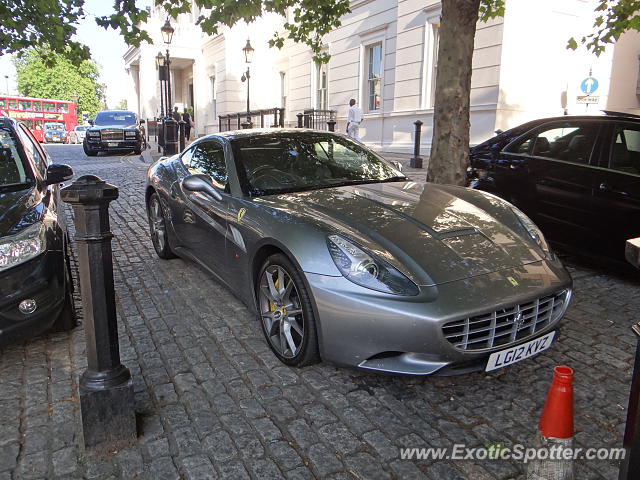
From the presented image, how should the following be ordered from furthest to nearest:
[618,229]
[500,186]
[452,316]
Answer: [500,186]
[618,229]
[452,316]

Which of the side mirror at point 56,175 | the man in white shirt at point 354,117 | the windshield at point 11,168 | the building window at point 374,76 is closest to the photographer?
the windshield at point 11,168

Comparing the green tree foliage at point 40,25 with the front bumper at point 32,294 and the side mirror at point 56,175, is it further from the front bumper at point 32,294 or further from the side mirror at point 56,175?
the front bumper at point 32,294

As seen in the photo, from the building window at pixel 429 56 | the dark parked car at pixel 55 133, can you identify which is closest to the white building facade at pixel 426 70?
the building window at pixel 429 56

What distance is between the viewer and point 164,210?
5.19m

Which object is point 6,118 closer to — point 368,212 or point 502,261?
point 368,212

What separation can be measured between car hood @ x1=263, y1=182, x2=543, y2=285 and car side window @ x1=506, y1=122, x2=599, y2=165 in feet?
5.85

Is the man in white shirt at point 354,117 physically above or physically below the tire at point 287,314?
above

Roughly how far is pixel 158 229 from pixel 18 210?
7.27 feet

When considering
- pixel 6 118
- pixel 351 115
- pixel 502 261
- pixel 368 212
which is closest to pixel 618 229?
pixel 502 261

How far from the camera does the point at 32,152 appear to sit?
4.37 metres

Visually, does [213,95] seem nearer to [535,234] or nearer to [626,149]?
[626,149]

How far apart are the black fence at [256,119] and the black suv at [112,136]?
15.7 feet

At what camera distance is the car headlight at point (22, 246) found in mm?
2986

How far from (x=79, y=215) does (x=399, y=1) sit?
51.2 ft
